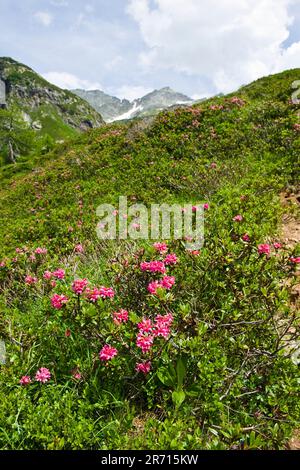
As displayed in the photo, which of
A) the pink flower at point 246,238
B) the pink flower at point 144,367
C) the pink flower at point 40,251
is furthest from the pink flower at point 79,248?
the pink flower at point 144,367

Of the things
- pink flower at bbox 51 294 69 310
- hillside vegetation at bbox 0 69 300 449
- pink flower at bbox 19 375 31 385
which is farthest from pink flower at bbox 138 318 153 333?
pink flower at bbox 19 375 31 385

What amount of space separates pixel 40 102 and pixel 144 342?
662 ft

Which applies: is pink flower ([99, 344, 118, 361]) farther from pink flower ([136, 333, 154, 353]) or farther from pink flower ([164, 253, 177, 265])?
pink flower ([164, 253, 177, 265])

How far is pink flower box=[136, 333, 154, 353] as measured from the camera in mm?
3243

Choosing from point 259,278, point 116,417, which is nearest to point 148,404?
point 116,417

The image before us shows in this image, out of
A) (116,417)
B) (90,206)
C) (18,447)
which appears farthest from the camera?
(90,206)

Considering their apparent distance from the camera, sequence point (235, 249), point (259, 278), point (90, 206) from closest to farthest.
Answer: point (259, 278) → point (235, 249) → point (90, 206)

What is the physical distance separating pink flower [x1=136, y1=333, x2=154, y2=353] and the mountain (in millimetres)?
167964

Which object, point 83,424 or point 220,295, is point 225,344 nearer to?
point 220,295

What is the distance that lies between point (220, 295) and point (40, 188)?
47.7 ft

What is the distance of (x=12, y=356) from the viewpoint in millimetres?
3922

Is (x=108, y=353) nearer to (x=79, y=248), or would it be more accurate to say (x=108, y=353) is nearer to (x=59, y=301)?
(x=59, y=301)

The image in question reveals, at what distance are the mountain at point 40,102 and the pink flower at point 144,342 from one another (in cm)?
16796

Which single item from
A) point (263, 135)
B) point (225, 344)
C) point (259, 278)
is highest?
point (263, 135)
